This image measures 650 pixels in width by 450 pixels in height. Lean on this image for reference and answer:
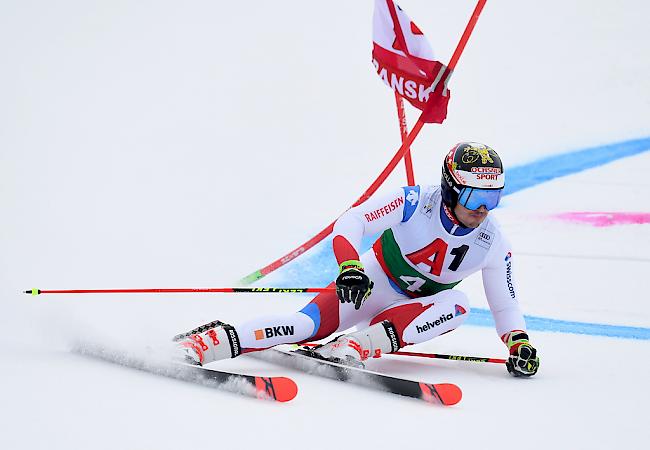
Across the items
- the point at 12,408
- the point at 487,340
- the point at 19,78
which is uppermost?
the point at 19,78

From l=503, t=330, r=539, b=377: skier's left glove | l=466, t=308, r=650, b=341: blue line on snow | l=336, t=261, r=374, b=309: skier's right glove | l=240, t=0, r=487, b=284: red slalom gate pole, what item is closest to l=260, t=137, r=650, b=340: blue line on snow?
l=466, t=308, r=650, b=341: blue line on snow

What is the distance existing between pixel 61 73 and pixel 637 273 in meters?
5.17

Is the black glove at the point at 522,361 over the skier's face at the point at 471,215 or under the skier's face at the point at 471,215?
under

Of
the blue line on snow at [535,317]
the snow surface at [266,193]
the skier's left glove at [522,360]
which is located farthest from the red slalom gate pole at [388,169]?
the skier's left glove at [522,360]

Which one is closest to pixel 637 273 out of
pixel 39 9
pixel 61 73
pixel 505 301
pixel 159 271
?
pixel 505 301

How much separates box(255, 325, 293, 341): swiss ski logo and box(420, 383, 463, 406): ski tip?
697mm

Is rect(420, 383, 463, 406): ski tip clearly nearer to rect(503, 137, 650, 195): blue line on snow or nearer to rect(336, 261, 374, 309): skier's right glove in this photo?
rect(336, 261, 374, 309): skier's right glove

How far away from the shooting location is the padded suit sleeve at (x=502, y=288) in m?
3.81

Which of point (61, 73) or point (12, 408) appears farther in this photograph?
point (61, 73)

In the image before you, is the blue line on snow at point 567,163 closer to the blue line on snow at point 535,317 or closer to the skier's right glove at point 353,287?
the blue line on snow at point 535,317

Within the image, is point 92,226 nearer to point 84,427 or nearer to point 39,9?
point 39,9

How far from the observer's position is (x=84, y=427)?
93.8 inches

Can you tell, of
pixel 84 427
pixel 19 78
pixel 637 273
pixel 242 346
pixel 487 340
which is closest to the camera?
pixel 84 427

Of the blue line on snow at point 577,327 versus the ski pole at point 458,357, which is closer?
the ski pole at point 458,357
